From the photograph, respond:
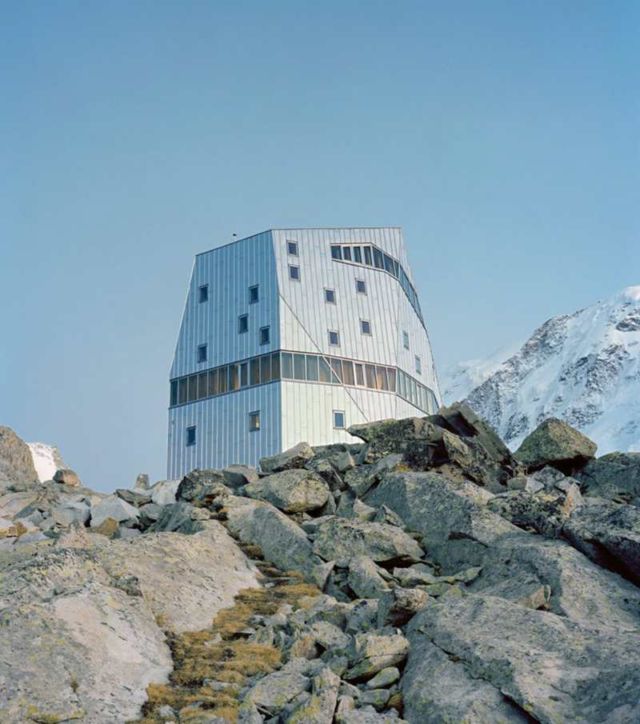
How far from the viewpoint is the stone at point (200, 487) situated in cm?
2417

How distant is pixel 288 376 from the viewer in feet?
184

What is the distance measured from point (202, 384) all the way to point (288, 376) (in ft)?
23.6

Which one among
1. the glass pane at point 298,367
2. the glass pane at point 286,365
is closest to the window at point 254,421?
the glass pane at point 286,365

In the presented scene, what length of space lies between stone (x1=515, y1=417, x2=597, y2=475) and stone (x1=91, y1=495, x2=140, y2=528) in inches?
494

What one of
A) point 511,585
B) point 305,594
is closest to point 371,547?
point 305,594

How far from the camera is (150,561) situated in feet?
56.8

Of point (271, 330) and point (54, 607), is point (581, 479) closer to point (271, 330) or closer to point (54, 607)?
point (54, 607)

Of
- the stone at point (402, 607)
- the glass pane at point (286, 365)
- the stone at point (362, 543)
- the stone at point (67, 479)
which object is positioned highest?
the glass pane at point (286, 365)

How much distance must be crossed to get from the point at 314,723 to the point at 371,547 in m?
7.85

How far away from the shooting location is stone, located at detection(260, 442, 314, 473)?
2862 centimetres

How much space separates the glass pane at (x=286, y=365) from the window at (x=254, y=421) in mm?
2967

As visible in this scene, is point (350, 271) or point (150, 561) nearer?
point (150, 561)

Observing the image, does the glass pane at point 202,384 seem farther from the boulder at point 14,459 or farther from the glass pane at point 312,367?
the boulder at point 14,459

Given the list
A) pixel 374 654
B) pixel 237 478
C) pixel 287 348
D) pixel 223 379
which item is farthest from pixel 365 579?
pixel 223 379
